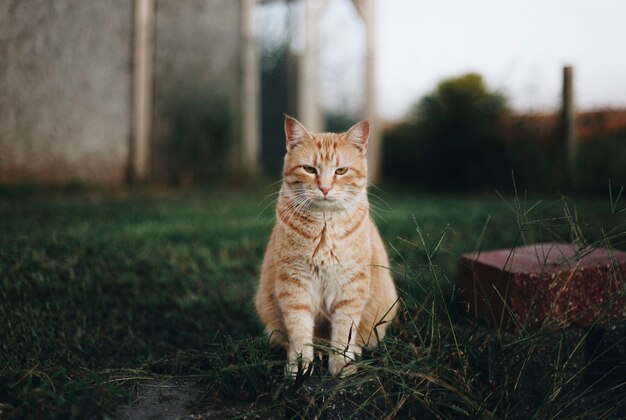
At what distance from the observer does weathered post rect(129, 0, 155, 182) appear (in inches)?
222

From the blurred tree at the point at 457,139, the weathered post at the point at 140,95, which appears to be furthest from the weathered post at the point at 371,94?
the weathered post at the point at 140,95

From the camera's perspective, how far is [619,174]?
5.64 meters

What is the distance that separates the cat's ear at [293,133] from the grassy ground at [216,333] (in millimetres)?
397

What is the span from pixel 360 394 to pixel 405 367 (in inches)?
7.6

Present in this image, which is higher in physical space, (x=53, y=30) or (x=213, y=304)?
(x=53, y=30)

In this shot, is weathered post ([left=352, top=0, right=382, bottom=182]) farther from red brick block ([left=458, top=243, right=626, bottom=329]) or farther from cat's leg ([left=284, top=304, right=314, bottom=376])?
cat's leg ([left=284, top=304, right=314, bottom=376])

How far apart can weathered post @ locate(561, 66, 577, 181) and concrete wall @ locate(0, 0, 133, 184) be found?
4.64 metres

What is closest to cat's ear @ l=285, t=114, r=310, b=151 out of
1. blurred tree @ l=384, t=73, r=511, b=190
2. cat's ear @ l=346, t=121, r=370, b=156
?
cat's ear @ l=346, t=121, r=370, b=156

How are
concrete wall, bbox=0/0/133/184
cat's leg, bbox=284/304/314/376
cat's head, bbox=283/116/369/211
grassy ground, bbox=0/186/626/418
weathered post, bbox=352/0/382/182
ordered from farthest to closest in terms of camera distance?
weathered post, bbox=352/0/382/182
concrete wall, bbox=0/0/133/184
cat's head, bbox=283/116/369/211
cat's leg, bbox=284/304/314/376
grassy ground, bbox=0/186/626/418

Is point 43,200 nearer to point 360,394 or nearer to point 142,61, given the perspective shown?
point 142,61

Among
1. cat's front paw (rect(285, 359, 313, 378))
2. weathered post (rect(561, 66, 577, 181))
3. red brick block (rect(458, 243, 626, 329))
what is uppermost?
weathered post (rect(561, 66, 577, 181))

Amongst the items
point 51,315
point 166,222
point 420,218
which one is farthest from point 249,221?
point 51,315

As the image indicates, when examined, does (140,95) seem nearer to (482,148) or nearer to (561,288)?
(482,148)

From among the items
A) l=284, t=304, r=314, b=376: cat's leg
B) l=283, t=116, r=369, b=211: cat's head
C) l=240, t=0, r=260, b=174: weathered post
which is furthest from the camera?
l=240, t=0, r=260, b=174: weathered post
